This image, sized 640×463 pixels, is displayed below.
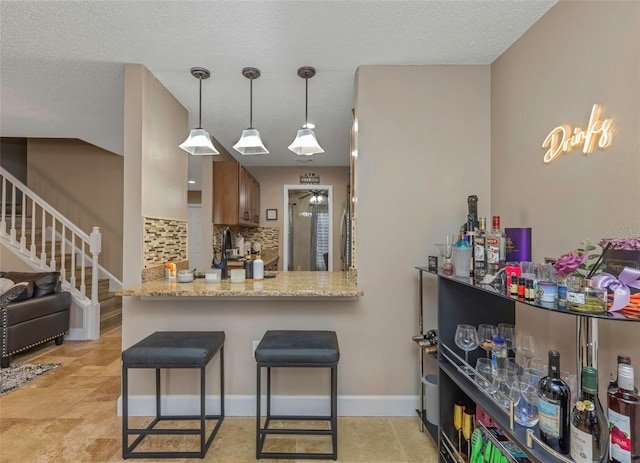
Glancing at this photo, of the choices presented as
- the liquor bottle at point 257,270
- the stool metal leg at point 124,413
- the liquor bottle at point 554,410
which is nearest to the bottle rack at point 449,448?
the liquor bottle at point 554,410

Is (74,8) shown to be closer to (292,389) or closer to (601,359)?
(292,389)

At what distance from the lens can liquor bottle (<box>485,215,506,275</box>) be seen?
1443 mm

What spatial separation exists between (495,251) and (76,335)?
456 cm

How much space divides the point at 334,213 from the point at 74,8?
160 inches

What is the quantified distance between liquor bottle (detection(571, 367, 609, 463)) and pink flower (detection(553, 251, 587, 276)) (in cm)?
30

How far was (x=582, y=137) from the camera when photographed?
4.62 ft

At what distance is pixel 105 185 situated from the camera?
5242 mm

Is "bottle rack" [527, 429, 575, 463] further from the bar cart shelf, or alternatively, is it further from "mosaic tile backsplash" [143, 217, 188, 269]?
"mosaic tile backsplash" [143, 217, 188, 269]

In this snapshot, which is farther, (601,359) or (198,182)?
(198,182)

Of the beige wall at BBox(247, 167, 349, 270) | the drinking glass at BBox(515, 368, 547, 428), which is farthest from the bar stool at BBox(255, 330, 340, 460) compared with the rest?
the beige wall at BBox(247, 167, 349, 270)

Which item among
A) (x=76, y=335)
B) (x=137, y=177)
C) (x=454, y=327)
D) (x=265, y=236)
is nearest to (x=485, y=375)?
(x=454, y=327)

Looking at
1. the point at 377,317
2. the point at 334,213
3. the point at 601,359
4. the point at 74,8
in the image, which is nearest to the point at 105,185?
the point at 334,213

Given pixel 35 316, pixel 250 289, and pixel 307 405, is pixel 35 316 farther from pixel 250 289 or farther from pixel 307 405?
pixel 307 405

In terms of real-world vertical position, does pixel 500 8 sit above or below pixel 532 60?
above
